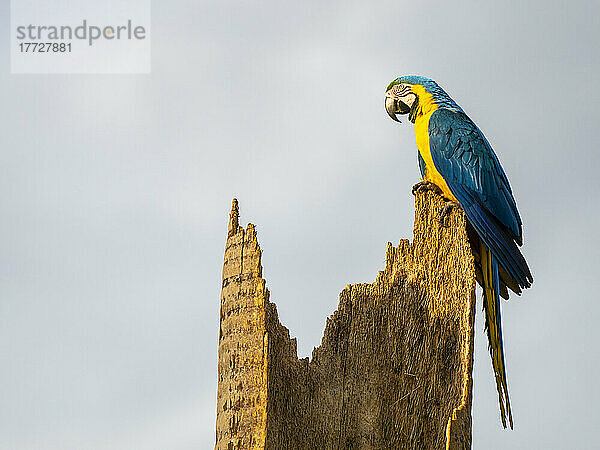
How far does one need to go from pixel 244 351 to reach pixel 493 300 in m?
1.12

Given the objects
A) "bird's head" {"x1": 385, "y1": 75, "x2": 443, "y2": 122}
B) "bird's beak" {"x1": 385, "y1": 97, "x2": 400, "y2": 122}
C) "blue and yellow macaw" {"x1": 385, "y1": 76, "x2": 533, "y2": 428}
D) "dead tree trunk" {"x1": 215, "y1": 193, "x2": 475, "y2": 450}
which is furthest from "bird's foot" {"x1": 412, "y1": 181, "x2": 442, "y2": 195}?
"bird's beak" {"x1": 385, "y1": 97, "x2": 400, "y2": 122}

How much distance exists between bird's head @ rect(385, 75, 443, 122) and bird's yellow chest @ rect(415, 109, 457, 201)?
94 mm

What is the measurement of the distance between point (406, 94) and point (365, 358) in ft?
4.39

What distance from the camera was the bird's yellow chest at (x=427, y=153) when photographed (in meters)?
3.32

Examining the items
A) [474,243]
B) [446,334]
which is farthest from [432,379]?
[474,243]

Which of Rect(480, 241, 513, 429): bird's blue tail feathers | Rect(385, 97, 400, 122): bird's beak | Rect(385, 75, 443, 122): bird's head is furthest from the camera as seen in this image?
Rect(385, 97, 400, 122): bird's beak

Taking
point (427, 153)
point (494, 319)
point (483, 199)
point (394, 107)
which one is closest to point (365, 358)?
point (494, 319)

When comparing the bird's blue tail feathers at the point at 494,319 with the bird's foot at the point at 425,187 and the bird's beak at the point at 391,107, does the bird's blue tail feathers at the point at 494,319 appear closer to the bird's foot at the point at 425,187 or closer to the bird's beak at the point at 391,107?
the bird's foot at the point at 425,187

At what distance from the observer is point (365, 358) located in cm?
307

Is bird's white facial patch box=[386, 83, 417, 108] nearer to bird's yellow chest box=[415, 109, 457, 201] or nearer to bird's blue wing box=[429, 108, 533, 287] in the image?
bird's yellow chest box=[415, 109, 457, 201]

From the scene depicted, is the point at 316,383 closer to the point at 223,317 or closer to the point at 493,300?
the point at 223,317

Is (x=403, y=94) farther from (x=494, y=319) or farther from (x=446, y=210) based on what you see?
(x=494, y=319)

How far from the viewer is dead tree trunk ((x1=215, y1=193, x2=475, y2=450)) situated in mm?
2781

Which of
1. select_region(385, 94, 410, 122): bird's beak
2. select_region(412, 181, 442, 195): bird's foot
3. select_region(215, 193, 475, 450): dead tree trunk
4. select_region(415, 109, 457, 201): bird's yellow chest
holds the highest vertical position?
select_region(385, 94, 410, 122): bird's beak
